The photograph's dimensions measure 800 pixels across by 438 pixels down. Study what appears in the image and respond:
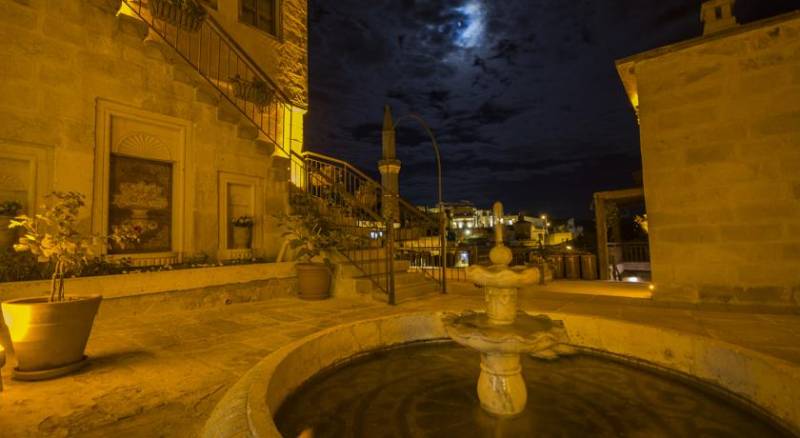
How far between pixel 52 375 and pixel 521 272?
151 inches

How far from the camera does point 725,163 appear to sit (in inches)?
229

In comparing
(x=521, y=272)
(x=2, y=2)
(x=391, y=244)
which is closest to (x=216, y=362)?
(x=521, y=272)

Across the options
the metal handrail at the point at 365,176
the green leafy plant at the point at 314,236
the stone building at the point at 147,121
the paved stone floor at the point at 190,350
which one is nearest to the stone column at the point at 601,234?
the paved stone floor at the point at 190,350

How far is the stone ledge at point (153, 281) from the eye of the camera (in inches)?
179

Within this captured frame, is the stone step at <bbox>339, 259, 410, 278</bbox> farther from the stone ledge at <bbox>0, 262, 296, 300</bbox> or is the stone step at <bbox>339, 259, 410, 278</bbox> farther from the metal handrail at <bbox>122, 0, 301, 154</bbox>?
the metal handrail at <bbox>122, 0, 301, 154</bbox>

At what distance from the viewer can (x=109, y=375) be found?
308cm

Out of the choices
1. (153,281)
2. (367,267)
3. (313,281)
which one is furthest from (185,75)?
(367,267)

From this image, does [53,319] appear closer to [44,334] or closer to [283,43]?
[44,334]

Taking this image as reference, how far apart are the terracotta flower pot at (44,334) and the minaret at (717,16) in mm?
9198

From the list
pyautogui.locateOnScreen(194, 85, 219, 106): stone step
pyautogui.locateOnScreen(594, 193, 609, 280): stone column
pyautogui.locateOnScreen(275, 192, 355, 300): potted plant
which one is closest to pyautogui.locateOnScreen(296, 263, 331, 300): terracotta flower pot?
pyautogui.locateOnScreen(275, 192, 355, 300): potted plant

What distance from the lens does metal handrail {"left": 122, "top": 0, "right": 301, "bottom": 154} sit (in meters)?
7.71

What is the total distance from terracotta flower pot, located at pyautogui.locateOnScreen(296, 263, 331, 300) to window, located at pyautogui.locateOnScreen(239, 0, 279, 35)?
646 centimetres

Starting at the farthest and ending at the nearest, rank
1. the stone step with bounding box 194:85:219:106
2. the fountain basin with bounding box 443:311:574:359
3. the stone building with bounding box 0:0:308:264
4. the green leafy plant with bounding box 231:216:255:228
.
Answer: the green leafy plant with bounding box 231:216:255:228 < the stone step with bounding box 194:85:219:106 < the stone building with bounding box 0:0:308:264 < the fountain basin with bounding box 443:311:574:359

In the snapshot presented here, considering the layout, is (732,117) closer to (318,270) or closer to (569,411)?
(569,411)
